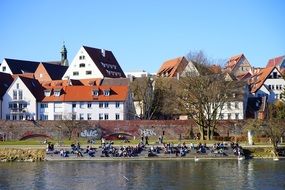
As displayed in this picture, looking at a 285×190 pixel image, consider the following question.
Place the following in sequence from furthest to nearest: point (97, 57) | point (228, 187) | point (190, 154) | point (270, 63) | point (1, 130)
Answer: point (270, 63) < point (97, 57) < point (1, 130) < point (190, 154) < point (228, 187)

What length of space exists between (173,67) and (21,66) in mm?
35562

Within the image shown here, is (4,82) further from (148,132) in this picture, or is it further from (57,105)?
(148,132)

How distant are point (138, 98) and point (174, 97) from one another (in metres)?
12.9

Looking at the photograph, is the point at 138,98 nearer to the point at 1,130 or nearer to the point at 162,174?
the point at 1,130

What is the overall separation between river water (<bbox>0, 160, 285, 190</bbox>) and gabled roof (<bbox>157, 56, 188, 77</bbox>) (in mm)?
54748

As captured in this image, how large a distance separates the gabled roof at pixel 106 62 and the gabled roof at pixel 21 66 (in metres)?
17.5

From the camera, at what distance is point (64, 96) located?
98.2m

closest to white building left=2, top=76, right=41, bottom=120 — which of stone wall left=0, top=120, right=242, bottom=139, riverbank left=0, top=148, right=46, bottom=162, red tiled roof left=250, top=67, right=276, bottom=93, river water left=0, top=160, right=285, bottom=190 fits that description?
stone wall left=0, top=120, right=242, bottom=139

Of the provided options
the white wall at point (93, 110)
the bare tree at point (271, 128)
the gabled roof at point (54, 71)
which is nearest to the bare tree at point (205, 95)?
the bare tree at point (271, 128)

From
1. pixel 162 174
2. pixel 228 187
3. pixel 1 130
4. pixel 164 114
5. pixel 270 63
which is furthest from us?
pixel 270 63

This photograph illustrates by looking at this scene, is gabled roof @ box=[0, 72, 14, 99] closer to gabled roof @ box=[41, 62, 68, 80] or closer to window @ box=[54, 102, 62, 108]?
window @ box=[54, 102, 62, 108]

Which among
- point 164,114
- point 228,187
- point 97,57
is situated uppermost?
point 97,57

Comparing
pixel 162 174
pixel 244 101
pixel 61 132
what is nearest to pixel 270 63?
pixel 244 101

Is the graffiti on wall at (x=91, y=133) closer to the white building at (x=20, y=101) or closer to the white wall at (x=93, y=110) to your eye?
the white wall at (x=93, y=110)
